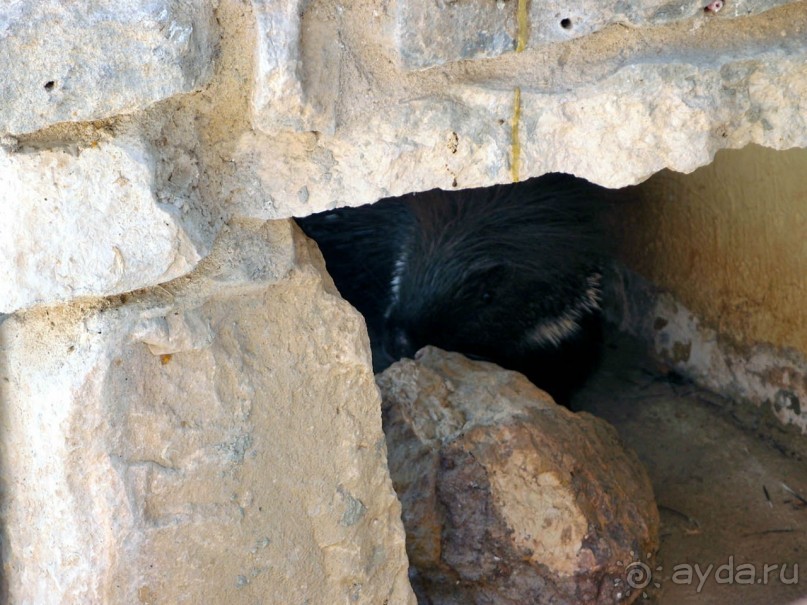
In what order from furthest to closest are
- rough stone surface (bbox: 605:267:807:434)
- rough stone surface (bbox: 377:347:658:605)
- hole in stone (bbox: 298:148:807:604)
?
rough stone surface (bbox: 605:267:807:434) < hole in stone (bbox: 298:148:807:604) < rough stone surface (bbox: 377:347:658:605)

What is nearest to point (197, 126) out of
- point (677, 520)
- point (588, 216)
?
point (677, 520)

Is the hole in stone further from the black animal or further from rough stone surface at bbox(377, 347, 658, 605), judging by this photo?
rough stone surface at bbox(377, 347, 658, 605)

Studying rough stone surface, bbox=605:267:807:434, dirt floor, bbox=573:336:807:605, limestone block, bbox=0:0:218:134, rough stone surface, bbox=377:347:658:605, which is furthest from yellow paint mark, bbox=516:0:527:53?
rough stone surface, bbox=605:267:807:434

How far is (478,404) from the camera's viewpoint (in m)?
1.53

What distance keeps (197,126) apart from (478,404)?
0.73 m

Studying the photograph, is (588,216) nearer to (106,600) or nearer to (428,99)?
(428,99)

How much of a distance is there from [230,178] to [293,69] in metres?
0.16

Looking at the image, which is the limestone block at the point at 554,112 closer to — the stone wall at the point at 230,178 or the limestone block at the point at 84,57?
the stone wall at the point at 230,178

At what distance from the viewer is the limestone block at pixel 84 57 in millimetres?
836

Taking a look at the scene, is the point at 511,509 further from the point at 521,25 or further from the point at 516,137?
the point at 521,25

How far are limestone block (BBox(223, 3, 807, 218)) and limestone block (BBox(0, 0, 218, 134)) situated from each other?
15 cm

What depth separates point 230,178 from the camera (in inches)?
39.5

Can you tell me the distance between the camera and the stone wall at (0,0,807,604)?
2.94 feet

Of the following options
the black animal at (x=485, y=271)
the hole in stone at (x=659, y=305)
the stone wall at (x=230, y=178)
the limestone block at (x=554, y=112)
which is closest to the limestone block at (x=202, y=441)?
the stone wall at (x=230, y=178)
